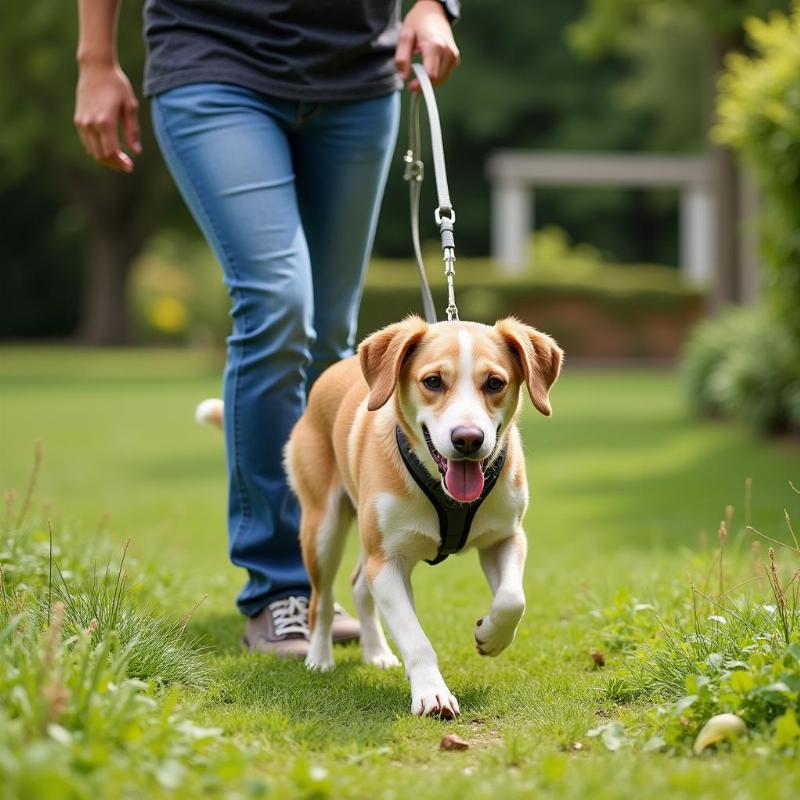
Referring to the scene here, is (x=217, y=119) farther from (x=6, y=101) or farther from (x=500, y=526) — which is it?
(x=6, y=101)

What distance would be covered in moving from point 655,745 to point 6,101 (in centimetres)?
2780

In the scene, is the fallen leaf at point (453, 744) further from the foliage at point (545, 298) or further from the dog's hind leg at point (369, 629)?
the foliage at point (545, 298)

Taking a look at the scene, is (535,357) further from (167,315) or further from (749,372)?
(167,315)

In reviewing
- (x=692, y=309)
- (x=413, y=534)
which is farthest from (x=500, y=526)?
(x=692, y=309)

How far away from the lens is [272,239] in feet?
13.6

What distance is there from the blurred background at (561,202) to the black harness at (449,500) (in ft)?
→ 20.9

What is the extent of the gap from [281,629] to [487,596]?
136cm

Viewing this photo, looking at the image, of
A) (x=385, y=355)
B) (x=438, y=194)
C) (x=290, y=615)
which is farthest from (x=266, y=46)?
(x=290, y=615)

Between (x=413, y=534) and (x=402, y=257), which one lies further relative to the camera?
(x=402, y=257)

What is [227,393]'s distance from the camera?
4.31 m

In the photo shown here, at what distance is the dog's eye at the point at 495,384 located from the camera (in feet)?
11.9

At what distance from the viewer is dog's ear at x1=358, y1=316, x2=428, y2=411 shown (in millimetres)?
3637

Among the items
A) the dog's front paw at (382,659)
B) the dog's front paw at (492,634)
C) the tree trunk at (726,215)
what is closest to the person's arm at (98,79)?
the dog's front paw at (382,659)

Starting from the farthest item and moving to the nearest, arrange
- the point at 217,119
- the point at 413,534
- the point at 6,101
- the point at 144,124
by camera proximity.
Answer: the point at 144,124, the point at 6,101, the point at 217,119, the point at 413,534
